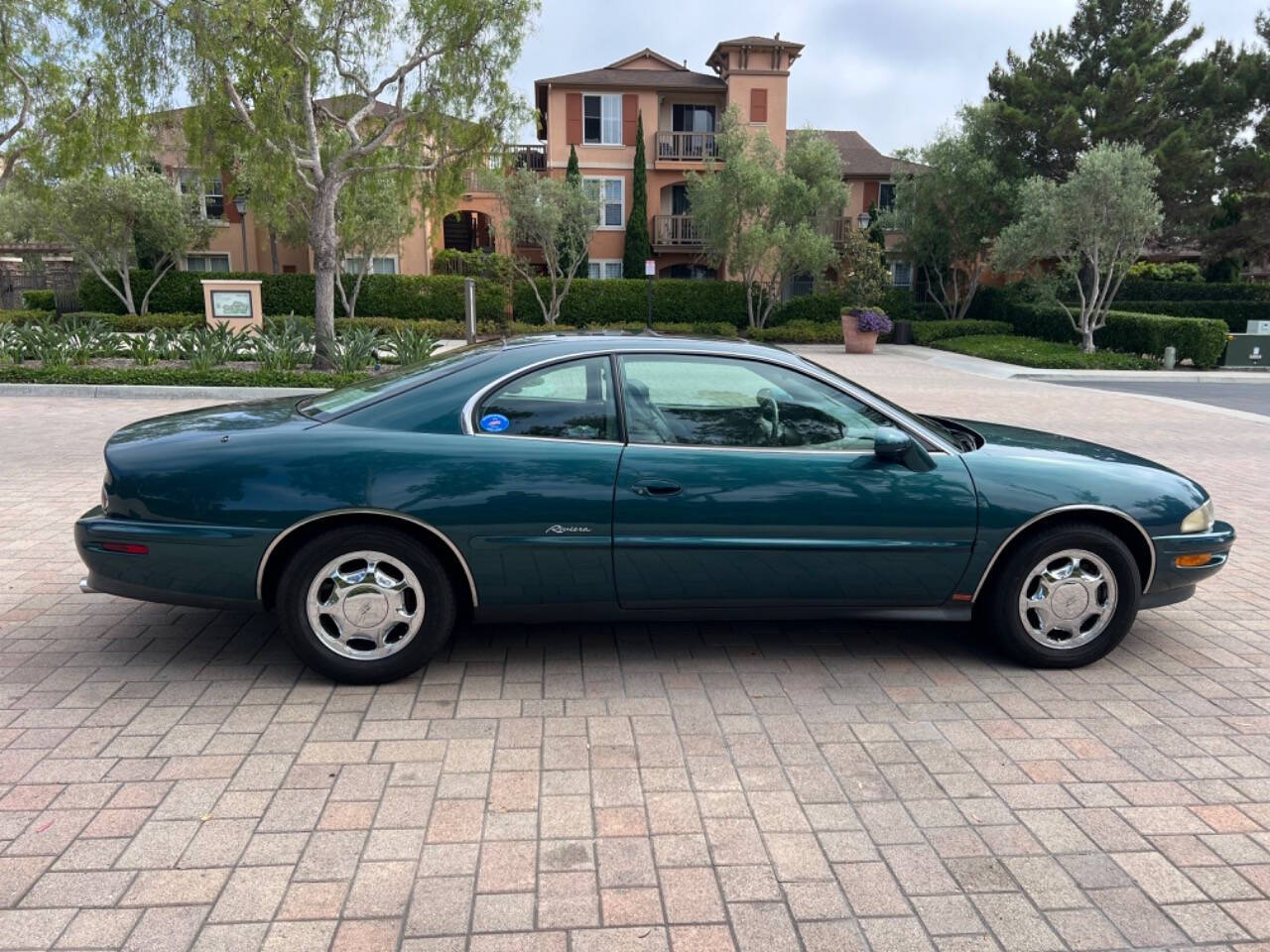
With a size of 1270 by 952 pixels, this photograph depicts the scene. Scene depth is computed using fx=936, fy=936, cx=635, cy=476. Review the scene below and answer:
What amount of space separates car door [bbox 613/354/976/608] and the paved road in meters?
13.9

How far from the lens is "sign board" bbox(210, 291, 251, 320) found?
788 inches

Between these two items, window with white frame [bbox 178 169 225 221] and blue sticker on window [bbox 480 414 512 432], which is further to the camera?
window with white frame [bbox 178 169 225 221]

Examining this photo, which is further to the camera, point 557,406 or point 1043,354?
point 1043,354

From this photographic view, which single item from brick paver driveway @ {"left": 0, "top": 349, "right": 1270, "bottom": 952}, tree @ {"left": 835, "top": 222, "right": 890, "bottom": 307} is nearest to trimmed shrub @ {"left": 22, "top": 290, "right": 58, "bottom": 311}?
tree @ {"left": 835, "top": 222, "right": 890, "bottom": 307}

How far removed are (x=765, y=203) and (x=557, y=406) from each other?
26.4 metres

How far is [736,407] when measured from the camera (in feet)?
14.1

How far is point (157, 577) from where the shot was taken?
12.6 ft

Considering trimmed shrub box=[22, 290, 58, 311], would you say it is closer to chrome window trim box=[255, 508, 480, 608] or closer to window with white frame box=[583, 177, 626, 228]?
window with white frame box=[583, 177, 626, 228]

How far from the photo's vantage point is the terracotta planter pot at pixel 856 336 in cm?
2698

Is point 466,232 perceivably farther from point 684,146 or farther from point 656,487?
point 656,487

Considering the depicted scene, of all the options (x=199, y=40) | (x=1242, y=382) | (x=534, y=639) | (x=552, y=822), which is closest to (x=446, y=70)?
(x=199, y=40)

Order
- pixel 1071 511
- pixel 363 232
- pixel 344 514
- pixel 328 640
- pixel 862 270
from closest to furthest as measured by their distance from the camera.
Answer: pixel 344 514 < pixel 328 640 < pixel 1071 511 < pixel 363 232 < pixel 862 270

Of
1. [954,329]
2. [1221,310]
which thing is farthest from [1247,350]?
[954,329]

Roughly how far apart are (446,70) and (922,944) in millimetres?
15777
